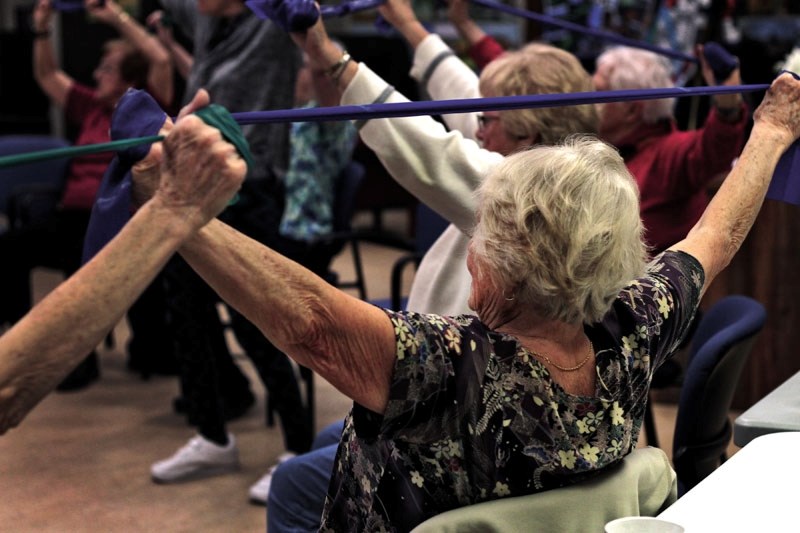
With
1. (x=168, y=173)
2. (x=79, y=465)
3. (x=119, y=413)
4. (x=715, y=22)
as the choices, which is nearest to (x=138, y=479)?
(x=79, y=465)

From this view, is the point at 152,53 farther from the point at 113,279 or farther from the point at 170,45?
the point at 113,279

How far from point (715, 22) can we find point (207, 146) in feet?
14.8

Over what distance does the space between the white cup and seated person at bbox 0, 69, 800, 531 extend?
14cm

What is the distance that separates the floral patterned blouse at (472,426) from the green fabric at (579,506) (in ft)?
0.09

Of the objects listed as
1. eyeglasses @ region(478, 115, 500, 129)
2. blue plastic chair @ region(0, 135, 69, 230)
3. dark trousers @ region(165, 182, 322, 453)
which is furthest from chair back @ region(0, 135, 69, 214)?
eyeglasses @ region(478, 115, 500, 129)

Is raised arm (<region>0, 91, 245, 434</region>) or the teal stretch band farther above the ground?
the teal stretch band

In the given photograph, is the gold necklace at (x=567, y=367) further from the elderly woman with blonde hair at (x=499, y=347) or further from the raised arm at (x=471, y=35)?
the raised arm at (x=471, y=35)


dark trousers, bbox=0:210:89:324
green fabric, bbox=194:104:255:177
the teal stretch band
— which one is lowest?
dark trousers, bbox=0:210:89:324

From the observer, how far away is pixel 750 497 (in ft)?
4.94

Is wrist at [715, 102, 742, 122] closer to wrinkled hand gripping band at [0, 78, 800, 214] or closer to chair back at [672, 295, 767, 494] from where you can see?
chair back at [672, 295, 767, 494]

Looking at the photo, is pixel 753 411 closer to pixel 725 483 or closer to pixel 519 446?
pixel 725 483

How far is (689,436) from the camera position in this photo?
228 centimetres

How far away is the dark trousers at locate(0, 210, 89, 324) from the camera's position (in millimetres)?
4551

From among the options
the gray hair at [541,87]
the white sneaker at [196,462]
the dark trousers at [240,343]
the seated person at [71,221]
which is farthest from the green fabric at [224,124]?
the seated person at [71,221]
